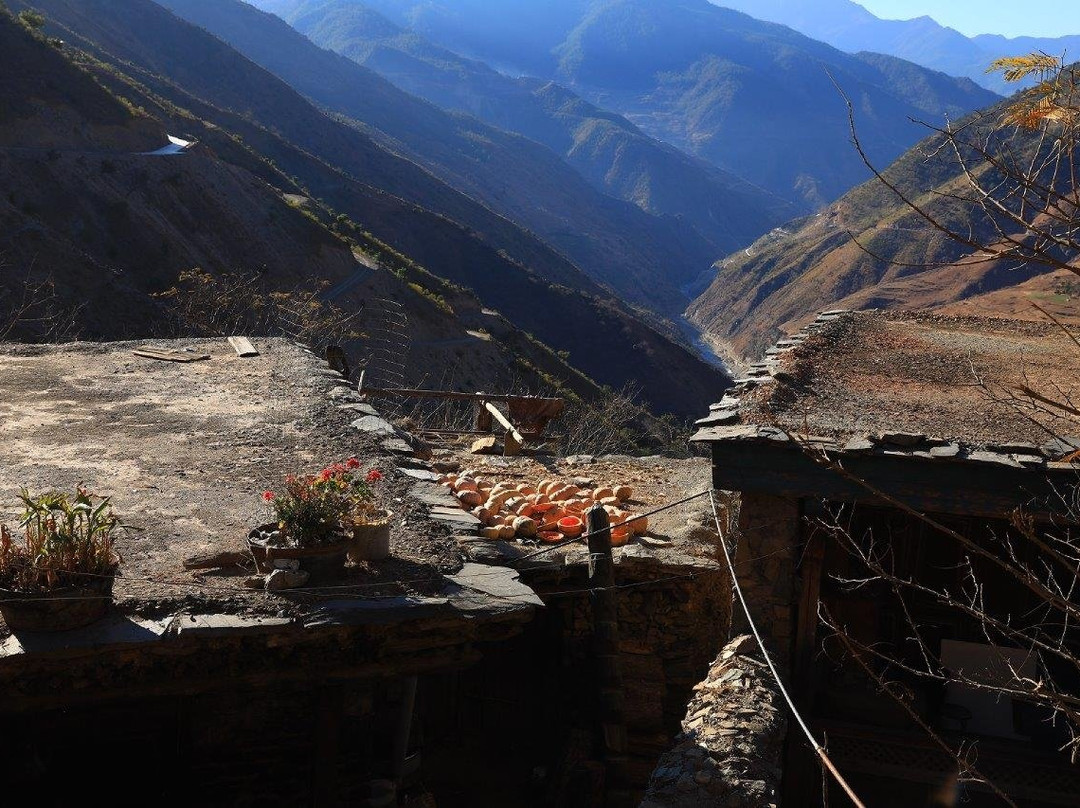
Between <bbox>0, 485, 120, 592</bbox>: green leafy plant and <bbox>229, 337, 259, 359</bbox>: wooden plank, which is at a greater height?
<bbox>229, 337, 259, 359</bbox>: wooden plank

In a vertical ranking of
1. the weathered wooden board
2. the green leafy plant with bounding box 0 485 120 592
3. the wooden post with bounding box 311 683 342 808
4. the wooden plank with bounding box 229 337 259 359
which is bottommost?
the wooden post with bounding box 311 683 342 808

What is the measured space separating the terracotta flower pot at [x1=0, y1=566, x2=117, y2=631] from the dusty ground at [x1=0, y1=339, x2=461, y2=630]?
0.29 m

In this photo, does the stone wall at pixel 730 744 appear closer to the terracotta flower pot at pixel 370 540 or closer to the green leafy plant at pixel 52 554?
the terracotta flower pot at pixel 370 540

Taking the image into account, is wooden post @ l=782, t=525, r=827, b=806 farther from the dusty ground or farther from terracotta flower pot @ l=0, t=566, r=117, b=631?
terracotta flower pot @ l=0, t=566, r=117, b=631

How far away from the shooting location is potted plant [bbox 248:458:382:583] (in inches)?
220

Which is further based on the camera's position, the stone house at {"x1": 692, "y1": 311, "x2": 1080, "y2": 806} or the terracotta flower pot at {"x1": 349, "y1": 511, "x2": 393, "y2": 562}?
the stone house at {"x1": 692, "y1": 311, "x2": 1080, "y2": 806}

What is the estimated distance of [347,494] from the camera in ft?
19.7

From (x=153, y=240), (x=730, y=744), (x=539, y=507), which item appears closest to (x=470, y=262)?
(x=153, y=240)

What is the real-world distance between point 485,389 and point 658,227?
9533 centimetres

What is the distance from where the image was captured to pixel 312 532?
5.62m

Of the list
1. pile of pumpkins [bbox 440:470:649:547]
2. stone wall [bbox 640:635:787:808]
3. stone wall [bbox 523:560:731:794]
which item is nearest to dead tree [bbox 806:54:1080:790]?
stone wall [bbox 640:635:787:808]

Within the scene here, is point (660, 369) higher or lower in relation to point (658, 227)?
lower

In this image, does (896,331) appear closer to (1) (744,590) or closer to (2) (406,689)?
(1) (744,590)

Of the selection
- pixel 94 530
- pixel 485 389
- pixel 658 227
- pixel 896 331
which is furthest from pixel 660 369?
pixel 658 227
